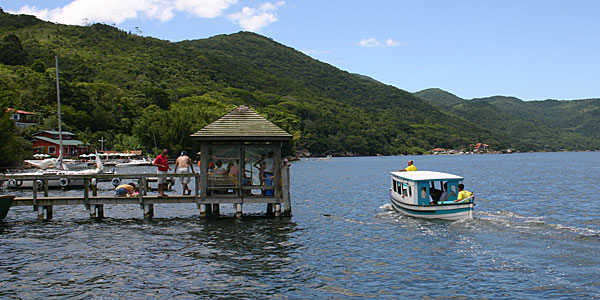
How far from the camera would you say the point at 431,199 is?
28266 millimetres

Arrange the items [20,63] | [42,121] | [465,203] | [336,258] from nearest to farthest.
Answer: [336,258] < [465,203] < [42,121] < [20,63]

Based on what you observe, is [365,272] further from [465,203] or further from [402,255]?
[465,203]

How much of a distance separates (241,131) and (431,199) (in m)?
10.8

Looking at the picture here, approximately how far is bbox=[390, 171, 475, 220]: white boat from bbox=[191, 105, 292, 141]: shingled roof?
Result: 7.45m

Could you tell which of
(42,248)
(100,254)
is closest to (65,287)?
(100,254)

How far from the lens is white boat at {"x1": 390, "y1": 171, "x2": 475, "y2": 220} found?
2619cm

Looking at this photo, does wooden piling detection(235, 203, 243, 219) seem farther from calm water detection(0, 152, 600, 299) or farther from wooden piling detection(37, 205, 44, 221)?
wooden piling detection(37, 205, 44, 221)

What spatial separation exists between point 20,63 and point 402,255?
204460mm

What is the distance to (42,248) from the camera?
20734mm

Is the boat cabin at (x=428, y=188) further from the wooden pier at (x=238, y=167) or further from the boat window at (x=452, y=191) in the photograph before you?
the wooden pier at (x=238, y=167)

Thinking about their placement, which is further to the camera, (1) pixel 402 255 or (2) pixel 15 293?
(1) pixel 402 255

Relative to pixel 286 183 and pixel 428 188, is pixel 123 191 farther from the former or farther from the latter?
pixel 428 188

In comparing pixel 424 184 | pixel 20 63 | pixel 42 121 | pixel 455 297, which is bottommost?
pixel 455 297

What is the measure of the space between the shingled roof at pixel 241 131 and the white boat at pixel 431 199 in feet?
24.4
